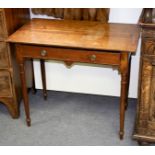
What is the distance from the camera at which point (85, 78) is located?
261 centimetres

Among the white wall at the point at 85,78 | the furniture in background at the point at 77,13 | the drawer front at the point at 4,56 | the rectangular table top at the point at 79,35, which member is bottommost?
the white wall at the point at 85,78

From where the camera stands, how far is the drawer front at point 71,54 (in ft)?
6.14

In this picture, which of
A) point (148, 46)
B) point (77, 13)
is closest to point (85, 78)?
point (77, 13)

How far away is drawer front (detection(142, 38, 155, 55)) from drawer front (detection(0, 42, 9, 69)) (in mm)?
943

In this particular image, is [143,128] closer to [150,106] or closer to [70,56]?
[150,106]

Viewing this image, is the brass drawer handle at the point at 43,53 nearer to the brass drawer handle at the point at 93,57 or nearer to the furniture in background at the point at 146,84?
the brass drawer handle at the point at 93,57

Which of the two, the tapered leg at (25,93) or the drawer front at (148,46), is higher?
the drawer front at (148,46)

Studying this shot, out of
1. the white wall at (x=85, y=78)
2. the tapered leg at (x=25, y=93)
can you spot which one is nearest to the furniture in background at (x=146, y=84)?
the white wall at (x=85, y=78)

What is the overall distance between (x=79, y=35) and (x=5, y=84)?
69cm

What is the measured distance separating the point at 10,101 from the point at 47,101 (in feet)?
1.27

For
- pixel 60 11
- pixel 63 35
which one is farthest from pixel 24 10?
pixel 63 35

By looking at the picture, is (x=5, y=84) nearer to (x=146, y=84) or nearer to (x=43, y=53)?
(x=43, y=53)

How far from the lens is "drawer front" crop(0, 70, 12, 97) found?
88.6 inches

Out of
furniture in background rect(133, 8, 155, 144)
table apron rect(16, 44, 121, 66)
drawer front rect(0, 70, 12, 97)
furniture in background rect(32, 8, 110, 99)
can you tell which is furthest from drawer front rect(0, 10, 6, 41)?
furniture in background rect(133, 8, 155, 144)
